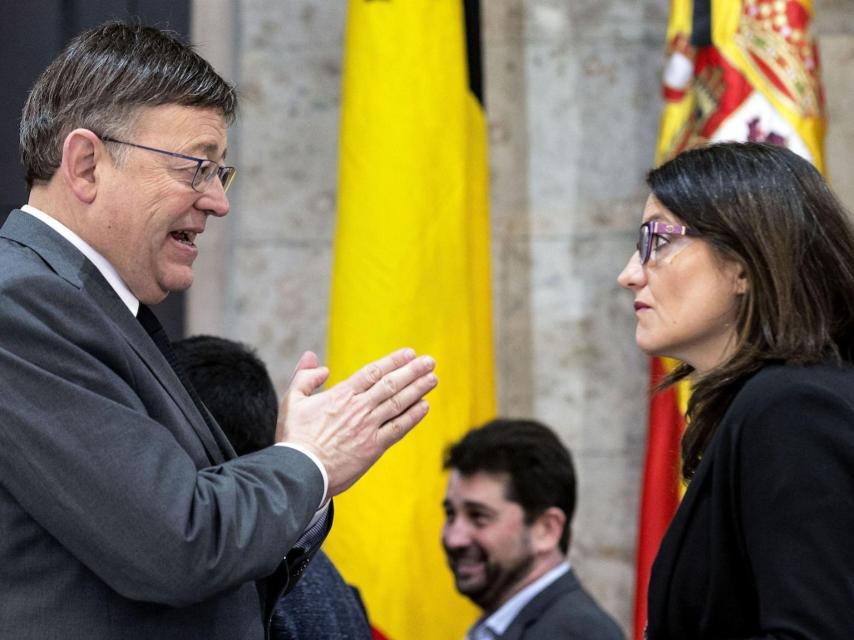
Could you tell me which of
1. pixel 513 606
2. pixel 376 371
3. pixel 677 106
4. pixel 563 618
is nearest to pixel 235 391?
pixel 376 371

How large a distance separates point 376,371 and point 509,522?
2.01 meters

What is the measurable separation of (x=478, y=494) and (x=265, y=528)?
2.26 m

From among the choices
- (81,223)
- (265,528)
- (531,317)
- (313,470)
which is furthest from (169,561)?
(531,317)

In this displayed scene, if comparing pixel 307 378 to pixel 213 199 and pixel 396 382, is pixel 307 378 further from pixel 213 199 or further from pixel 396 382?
pixel 213 199

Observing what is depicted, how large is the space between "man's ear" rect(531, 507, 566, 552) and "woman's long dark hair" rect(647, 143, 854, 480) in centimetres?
181

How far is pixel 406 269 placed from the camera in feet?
13.4

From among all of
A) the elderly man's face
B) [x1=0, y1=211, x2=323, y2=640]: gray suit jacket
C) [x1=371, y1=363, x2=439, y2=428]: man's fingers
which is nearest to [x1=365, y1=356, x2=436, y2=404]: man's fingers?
[x1=371, y1=363, x2=439, y2=428]: man's fingers

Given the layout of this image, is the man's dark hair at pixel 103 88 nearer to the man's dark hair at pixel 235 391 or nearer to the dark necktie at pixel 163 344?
the dark necktie at pixel 163 344

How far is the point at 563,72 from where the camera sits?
16.0ft

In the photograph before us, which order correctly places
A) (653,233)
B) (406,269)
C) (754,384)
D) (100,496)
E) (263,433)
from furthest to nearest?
(406,269), (263,433), (653,233), (754,384), (100,496)

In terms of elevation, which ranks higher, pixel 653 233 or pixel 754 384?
pixel 653 233

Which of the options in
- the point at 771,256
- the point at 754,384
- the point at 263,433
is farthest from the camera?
the point at 263,433

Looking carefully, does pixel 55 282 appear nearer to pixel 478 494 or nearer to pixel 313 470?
pixel 313 470

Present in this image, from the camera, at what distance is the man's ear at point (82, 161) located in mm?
1822
